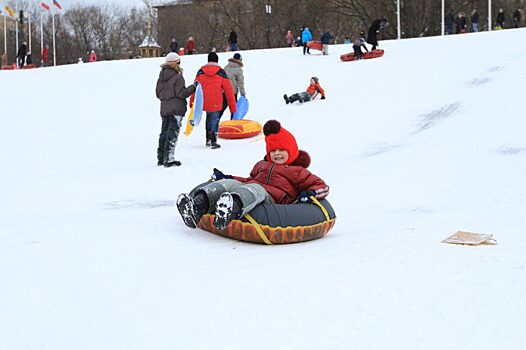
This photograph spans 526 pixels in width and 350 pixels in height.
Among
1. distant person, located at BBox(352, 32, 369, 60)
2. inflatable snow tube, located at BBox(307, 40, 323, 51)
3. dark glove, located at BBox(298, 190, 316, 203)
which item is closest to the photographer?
dark glove, located at BBox(298, 190, 316, 203)

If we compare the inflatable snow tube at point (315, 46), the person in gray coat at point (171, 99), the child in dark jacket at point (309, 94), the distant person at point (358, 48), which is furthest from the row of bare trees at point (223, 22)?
the person in gray coat at point (171, 99)

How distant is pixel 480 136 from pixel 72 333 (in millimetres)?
7031

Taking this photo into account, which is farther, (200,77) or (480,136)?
(200,77)

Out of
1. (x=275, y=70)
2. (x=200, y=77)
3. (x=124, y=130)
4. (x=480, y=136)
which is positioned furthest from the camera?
(x=275, y=70)

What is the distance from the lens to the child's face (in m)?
5.01

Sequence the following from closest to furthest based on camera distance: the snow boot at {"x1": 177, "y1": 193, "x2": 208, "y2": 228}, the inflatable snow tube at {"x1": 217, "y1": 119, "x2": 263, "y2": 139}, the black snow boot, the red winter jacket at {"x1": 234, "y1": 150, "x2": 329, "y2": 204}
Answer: the snow boot at {"x1": 177, "y1": 193, "x2": 208, "y2": 228}, the red winter jacket at {"x1": 234, "y1": 150, "x2": 329, "y2": 204}, the black snow boot, the inflatable snow tube at {"x1": 217, "y1": 119, "x2": 263, "y2": 139}

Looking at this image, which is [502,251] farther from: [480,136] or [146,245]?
[480,136]

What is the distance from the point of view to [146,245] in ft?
13.6

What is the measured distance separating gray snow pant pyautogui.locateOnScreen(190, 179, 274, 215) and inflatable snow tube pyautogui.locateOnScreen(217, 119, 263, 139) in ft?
21.4

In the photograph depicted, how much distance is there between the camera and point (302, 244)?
4625mm

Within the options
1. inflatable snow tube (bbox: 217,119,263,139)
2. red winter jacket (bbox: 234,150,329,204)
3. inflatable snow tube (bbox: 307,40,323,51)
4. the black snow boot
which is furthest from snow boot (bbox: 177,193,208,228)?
inflatable snow tube (bbox: 307,40,323,51)

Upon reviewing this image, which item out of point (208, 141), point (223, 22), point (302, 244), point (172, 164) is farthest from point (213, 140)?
point (223, 22)

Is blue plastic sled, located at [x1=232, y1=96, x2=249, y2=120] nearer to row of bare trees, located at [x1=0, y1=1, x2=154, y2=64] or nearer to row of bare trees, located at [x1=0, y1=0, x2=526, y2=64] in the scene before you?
row of bare trees, located at [x1=0, y1=0, x2=526, y2=64]

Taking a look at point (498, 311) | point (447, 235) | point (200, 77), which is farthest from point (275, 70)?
point (498, 311)
